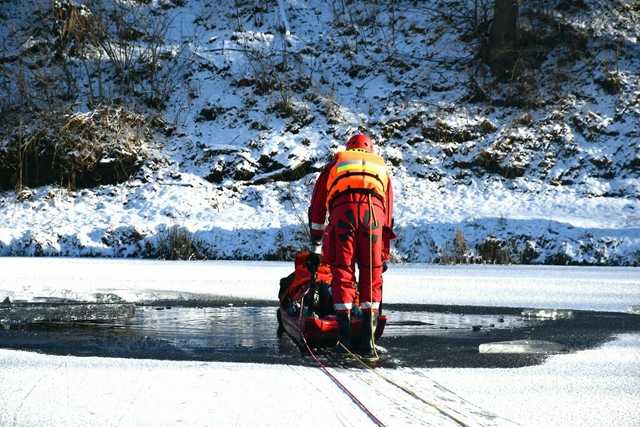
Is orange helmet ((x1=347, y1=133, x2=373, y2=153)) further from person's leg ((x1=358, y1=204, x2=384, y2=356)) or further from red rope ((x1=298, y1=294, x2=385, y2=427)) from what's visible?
red rope ((x1=298, y1=294, x2=385, y2=427))

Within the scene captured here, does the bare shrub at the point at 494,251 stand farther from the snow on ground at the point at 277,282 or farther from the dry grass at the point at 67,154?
the dry grass at the point at 67,154

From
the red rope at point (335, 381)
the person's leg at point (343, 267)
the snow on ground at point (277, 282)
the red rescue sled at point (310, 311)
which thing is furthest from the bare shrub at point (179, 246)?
the person's leg at point (343, 267)

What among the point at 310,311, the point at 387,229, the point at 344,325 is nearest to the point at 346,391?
the point at 344,325

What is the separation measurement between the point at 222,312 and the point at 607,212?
38.9ft

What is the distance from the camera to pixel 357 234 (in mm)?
5977

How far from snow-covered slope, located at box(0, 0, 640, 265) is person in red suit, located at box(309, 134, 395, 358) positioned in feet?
33.6

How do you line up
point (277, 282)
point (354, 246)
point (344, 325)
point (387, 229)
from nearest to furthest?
point (344, 325)
point (354, 246)
point (387, 229)
point (277, 282)

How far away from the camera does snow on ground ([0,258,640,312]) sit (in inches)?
385

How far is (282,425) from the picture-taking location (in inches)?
140

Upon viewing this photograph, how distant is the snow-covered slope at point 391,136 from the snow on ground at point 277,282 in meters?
1.63

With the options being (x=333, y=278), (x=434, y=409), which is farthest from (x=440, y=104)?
(x=434, y=409)

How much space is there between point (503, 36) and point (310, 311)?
17384mm

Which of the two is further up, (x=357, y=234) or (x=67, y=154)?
(x=67, y=154)

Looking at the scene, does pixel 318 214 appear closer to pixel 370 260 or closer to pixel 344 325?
pixel 370 260
